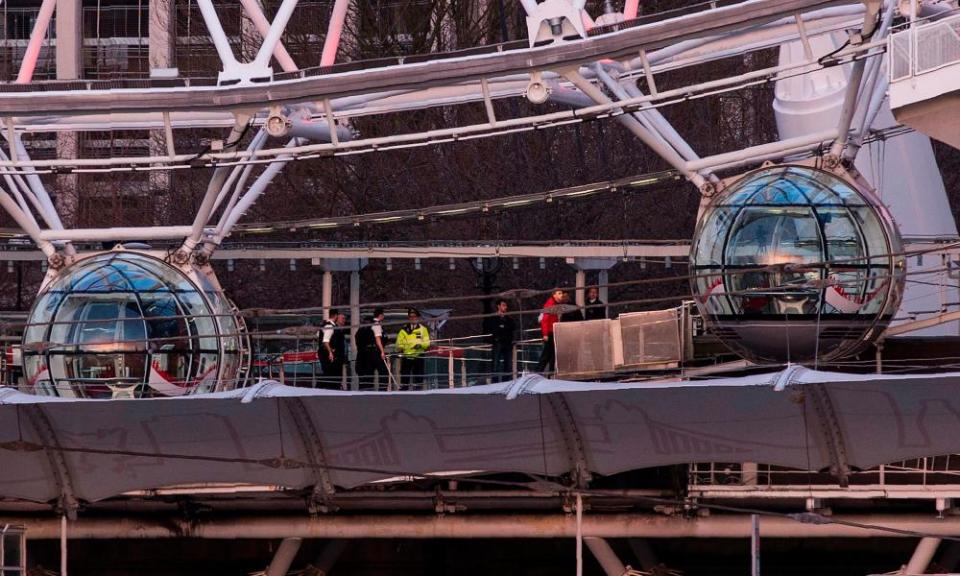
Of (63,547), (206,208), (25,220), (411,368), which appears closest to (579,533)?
(411,368)

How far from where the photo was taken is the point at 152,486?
31547mm

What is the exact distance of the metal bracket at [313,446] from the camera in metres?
30.5

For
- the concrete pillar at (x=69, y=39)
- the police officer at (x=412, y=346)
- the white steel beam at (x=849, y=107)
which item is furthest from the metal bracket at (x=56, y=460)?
the concrete pillar at (x=69, y=39)

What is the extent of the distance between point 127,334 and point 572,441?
8543mm

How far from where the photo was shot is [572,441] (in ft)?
99.0

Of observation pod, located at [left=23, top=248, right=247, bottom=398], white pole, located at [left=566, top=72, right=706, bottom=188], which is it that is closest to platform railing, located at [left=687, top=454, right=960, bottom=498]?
white pole, located at [left=566, top=72, right=706, bottom=188]

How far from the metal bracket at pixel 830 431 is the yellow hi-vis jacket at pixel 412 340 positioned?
23.2 ft

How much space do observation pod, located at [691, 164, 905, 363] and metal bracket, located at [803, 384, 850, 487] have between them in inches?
66.4

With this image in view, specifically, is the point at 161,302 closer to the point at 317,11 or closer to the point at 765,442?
the point at 765,442

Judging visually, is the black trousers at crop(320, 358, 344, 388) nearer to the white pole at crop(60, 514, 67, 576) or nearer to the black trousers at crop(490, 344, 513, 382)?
the black trousers at crop(490, 344, 513, 382)

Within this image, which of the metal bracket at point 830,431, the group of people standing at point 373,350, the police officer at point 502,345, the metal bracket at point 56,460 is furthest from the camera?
the group of people standing at point 373,350

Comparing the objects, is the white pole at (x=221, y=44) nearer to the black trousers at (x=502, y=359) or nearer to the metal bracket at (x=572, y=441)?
the black trousers at (x=502, y=359)

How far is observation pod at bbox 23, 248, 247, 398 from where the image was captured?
3450 cm

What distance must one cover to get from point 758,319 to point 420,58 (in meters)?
8.24
